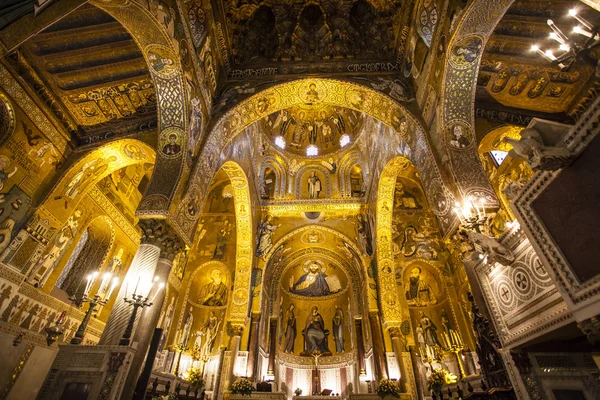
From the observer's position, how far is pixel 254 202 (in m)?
13.6

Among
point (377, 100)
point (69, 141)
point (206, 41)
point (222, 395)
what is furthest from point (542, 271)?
point (69, 141)

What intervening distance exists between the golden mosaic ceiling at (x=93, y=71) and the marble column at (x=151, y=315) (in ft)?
15.2

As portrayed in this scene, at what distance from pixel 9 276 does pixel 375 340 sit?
12.3m

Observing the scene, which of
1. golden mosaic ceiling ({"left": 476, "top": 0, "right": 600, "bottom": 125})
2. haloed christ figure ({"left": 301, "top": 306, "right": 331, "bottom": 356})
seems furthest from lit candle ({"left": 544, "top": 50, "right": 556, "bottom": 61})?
haloed christ figure ({"left": 301, "top": 306, "right": 331, "bottom": 356})

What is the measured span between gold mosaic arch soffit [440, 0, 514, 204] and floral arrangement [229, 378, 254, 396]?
973 cm

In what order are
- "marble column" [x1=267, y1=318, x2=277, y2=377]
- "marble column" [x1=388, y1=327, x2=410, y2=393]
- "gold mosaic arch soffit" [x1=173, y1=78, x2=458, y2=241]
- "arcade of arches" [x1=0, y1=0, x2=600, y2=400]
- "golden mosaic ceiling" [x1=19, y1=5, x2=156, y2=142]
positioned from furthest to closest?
"marble column" [x1=267, y1=318, x2=277, y2=377] → "marble column" [x1=388, y1=327, x2=410, y2=393] → "golden mosaic ceiling" [x1=19, y1=5, x2=156, y2=142] → "gold mosaic arch soffit" [x1=173, y1=78, x2=458, y2=241] → "arcade of arches" [x1=0, y1=0, x2=600, y2=400]

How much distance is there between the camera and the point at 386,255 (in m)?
12.5

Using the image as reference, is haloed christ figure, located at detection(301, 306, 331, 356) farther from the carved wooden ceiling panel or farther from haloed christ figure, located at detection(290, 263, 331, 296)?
the carved wooden ceiling panel

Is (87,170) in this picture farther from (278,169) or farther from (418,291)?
(418,291)

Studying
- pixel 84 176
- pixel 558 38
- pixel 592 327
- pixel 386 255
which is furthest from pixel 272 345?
pixel 558 38

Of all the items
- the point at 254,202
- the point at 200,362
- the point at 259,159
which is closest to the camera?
the point at 200,362

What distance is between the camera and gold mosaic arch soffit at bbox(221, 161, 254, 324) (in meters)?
11.8

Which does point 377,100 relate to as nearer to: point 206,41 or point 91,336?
point 206,41

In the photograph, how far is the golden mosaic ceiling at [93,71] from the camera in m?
7.19
